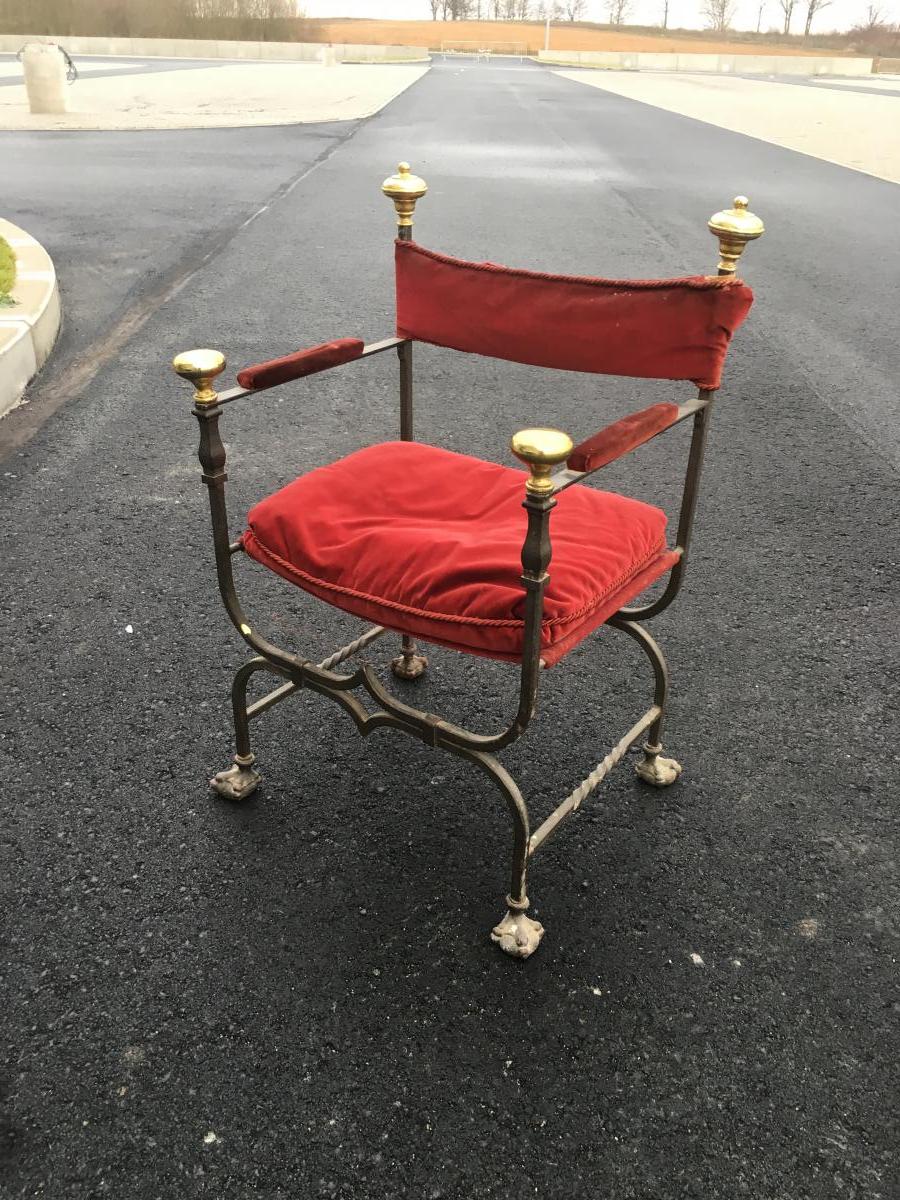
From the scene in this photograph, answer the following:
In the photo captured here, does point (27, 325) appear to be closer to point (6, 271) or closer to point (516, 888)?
point (6, 271)

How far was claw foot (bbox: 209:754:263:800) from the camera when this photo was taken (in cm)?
218

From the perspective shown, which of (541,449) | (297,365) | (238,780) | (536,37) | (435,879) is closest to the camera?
(541,449)

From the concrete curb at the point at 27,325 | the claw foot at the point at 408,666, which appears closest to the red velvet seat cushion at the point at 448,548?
the claw foot at the point at 408,666

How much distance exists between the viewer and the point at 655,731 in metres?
2.25

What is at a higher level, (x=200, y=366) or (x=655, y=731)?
(x=200, y=366)

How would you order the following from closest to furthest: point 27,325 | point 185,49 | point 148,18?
point 27,325 < point 185,49 < point 148,18

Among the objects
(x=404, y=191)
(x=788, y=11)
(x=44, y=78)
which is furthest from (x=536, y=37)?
(x=404, y=191)

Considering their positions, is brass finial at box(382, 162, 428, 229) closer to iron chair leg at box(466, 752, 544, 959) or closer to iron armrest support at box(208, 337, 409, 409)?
iron armrest support at box(208, 337, 409, 409)

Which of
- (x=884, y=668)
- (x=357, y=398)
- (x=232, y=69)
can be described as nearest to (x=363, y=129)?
(x=357, y=398)

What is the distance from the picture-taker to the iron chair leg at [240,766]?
2166 millimetres

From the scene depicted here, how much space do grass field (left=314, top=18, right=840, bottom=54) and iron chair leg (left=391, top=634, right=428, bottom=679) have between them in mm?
72308

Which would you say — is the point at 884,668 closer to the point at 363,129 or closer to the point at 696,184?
the point at 696,184

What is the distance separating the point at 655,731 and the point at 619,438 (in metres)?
0.94

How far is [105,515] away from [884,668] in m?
2.59
